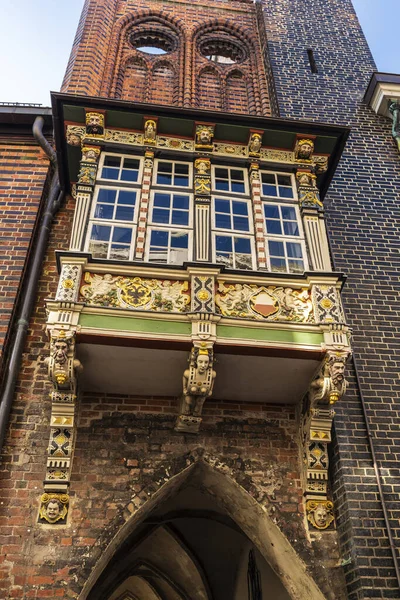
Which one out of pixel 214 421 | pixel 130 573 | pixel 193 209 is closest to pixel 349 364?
pixel 214 421

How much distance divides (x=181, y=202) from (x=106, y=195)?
1.08m

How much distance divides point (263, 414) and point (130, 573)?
6.90 meters

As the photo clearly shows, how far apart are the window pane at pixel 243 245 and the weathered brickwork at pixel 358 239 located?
6.08 ft

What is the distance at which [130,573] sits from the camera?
1231cm

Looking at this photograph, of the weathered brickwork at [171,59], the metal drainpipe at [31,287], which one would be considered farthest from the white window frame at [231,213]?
the weathered brickwork at [171,59]

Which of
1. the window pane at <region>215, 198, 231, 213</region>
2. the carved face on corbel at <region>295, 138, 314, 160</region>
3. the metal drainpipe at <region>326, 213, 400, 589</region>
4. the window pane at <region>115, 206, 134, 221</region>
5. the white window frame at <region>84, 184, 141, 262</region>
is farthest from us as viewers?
the carved face on corbel at <region>295, 138, 314, 160</region>

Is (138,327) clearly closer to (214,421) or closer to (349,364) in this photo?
(214,421)

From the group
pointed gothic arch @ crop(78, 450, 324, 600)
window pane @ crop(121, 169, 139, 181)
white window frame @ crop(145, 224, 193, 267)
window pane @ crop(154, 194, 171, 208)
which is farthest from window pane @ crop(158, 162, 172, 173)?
pointed gothic arch @ crop(78, 450, 324, 600)

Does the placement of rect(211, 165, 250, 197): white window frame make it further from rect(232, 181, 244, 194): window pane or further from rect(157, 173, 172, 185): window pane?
rect(157, 173, 172, 185): window pane

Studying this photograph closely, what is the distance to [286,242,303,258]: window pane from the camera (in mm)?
7727

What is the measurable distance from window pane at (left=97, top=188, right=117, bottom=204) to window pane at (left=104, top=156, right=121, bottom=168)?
0.55 meters

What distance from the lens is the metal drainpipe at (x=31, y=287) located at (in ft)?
23.2

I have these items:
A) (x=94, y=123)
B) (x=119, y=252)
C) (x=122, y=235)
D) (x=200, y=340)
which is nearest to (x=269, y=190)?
(x=122, y=235)

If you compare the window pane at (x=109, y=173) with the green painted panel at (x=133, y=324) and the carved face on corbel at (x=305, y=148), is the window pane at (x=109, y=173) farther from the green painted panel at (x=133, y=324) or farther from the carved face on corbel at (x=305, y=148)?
the carved face on corbel at (x=305, y=148)
